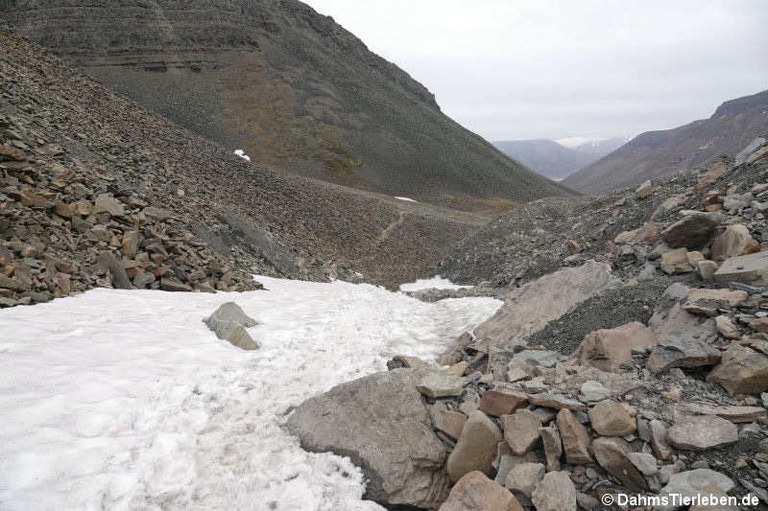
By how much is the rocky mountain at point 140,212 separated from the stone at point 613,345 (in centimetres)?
997

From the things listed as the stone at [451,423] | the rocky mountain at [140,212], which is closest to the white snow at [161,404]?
the stone at [451,423]

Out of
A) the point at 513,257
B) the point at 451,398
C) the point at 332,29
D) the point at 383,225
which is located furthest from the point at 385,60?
the point at 451,398

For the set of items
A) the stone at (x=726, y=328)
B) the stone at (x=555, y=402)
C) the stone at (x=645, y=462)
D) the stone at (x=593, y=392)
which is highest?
the stone at (x=726, y=328)

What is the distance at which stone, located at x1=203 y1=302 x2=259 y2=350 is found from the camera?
29.8 ft

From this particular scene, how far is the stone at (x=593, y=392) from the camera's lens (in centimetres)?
531

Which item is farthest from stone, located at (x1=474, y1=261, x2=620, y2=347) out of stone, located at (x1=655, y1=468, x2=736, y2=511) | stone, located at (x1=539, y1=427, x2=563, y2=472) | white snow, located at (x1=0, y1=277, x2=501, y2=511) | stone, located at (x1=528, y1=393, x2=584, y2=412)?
stone, located at (x1=655, y1=468, x2=736, y2=511)

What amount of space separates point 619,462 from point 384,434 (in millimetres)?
2645

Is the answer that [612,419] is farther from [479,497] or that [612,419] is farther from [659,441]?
[479,497]

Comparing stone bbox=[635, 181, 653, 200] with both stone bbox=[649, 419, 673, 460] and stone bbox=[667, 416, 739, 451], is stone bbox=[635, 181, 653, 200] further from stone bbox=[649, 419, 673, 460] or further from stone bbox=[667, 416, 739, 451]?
stone bbox=[649, 419, 673, 460]

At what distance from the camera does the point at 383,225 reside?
36.3 m

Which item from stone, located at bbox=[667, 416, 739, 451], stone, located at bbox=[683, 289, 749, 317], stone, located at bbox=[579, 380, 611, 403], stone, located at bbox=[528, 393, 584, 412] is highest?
stone, located at bbox=[683, 289, 749, 317]

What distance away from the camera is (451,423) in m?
5.79

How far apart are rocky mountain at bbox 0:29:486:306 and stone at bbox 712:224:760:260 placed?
1234cm

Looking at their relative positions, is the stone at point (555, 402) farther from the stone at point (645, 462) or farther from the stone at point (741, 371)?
the stone at point (741, 371)
